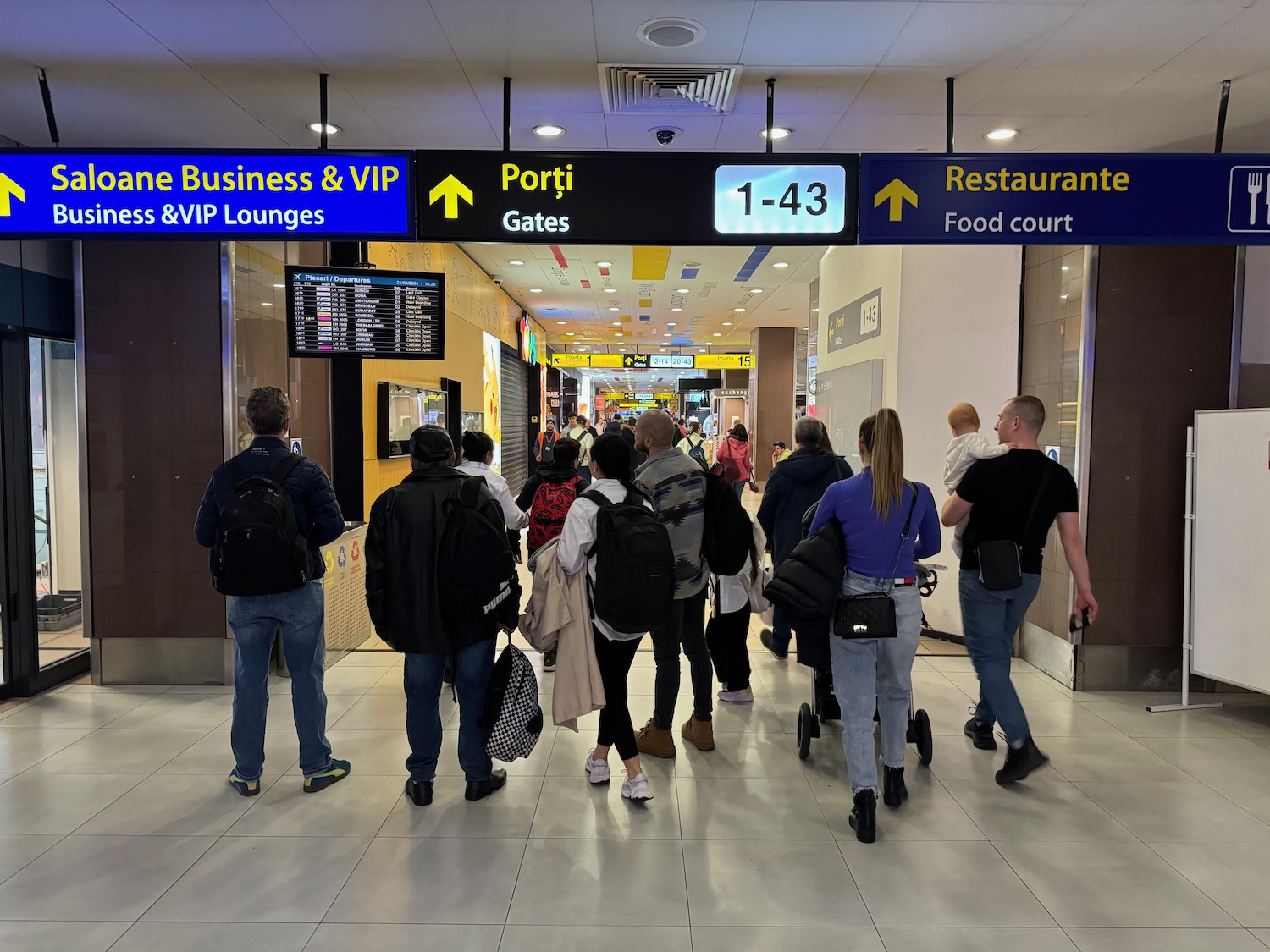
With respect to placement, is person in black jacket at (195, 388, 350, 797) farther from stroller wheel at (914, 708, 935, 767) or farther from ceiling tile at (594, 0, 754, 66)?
stroller wheel at (914, 708, 935, 767)

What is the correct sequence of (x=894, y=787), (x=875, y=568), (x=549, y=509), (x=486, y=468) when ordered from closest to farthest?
(x=875, y=568)
(x=894, y=787)
(x=486, y=468)
(x=549, y=509)

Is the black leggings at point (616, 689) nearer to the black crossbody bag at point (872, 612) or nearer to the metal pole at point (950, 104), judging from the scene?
the black crossbody bag at point (872, 612)

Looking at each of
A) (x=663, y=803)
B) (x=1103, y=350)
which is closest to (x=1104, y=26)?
(x=1103, y=350)

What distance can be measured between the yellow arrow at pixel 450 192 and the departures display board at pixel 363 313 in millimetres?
1639

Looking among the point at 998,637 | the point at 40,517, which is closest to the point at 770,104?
the point at 998,637

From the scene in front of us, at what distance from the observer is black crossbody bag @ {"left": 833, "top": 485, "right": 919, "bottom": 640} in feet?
9.05

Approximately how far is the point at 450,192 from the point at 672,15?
1.01 meters

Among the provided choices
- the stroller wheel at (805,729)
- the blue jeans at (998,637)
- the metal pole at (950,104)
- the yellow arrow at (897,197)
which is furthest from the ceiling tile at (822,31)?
the stroller wheel at (805,729)

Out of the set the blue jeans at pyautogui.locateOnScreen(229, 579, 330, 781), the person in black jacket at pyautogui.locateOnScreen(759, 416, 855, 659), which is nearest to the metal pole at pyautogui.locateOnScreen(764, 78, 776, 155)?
the person in black jacket at pyautogui.locateOnScreen(759, 416, 855, 659)

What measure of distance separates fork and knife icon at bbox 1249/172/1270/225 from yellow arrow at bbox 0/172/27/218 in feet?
14.7

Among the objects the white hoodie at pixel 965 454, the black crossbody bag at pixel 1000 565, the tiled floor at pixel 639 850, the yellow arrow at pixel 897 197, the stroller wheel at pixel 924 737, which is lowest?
the tiled floor at pixel 639 850

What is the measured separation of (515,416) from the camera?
13234mm

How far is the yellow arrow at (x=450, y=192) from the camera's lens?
2.89 meters

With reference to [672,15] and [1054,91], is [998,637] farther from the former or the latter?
[672,15]
